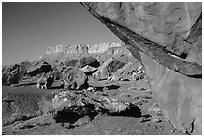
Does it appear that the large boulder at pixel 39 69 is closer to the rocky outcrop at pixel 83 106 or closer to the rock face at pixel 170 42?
the rocky outcrop at pixel 83 106

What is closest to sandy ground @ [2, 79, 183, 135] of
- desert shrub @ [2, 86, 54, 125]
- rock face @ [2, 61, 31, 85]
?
desert shrub @ [2, 86, 54, 125]

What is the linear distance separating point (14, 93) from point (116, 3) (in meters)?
19.0

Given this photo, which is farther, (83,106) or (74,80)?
(74,80)

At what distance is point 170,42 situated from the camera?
9703 mm

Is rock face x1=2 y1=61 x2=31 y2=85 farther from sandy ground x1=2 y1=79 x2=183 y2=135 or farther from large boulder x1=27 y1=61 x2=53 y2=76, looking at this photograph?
sandy ground x1=2 y1=79 x2=183 y2=135

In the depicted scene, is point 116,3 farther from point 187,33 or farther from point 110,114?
point 110,114

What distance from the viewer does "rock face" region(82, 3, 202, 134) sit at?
9.30m

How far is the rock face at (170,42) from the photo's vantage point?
9.30m

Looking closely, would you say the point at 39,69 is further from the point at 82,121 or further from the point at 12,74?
the point at 82,121

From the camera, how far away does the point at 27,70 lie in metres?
43.6

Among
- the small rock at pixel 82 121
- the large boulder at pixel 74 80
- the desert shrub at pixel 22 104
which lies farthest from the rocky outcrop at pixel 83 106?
the large boulder at pixel 74 80

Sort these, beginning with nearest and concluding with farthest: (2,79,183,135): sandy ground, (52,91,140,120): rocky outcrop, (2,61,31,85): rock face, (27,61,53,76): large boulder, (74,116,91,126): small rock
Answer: (2,79,183,135): sandy ground < (74,116,91,126): small rock < (52,91,140,120): rocky outcrop < (2,61,31,85): rock face < (27,61,53,76): large boulder

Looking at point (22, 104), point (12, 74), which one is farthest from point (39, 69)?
point (22, 104)

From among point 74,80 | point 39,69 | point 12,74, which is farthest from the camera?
point 39,69
